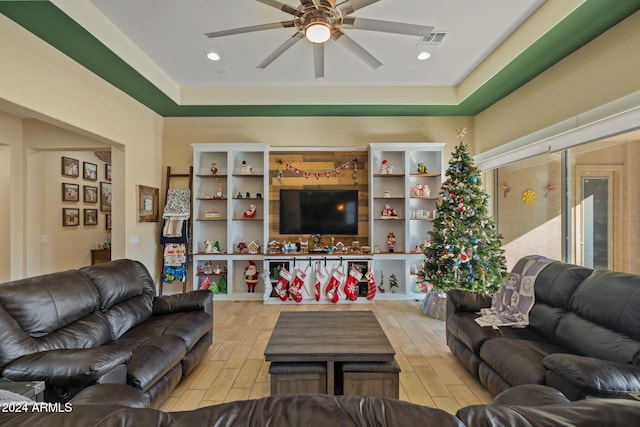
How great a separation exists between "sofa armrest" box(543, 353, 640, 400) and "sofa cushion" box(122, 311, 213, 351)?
2545 mm

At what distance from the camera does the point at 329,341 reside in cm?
219

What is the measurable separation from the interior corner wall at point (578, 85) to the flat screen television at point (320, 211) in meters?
2.57

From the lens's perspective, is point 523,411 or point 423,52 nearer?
point 523,411

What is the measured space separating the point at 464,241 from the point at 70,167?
6.83 metres

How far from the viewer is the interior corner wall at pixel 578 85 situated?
8.26 ft

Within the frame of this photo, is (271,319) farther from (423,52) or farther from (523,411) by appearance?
(423,52)

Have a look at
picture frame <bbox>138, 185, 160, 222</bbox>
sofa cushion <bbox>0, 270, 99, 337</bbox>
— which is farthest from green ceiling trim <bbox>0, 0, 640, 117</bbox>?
sofa cushion <bbox>0, 270, 99, 337</bbox>

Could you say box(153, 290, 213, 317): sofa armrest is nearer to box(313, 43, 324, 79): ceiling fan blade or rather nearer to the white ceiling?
box(313, 43, 324, 79): ceiling fan blade

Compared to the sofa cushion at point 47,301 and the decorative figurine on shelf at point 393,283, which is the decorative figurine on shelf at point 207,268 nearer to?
the sofa cushion at point 47,301

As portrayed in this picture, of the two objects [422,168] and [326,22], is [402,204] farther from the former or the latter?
[326,22]

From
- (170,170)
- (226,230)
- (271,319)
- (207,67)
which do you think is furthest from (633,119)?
(170,170)

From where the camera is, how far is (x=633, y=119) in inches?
95.1

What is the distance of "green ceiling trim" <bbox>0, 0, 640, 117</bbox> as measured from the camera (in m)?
2.50

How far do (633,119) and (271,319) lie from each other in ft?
14.1
